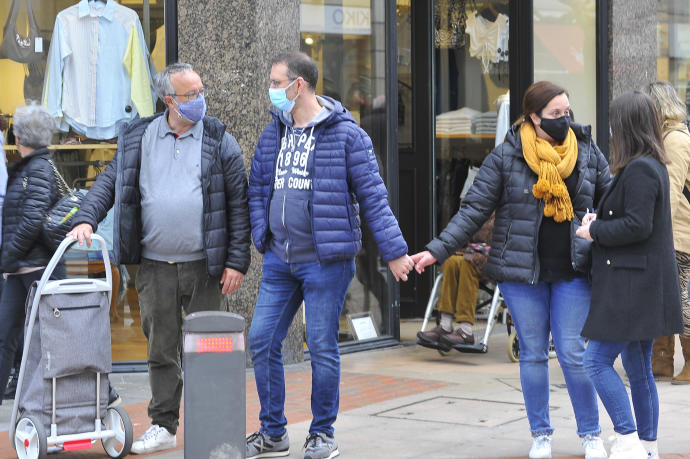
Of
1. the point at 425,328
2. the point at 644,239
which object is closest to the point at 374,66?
the point at 425,328

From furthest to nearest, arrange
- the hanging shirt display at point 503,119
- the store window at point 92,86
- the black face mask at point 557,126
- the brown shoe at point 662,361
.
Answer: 1. the hanging shirt display at point 503,119
2. the store window at point 92,86
3. the brown shoe at point 662,361
4. the black face mask at point 557,126

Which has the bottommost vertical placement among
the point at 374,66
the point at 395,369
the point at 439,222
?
the point at 395,369

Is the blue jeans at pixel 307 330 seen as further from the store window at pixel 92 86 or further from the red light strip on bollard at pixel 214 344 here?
the store window at pixel 92 86

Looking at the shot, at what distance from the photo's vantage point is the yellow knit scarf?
5.90 meters

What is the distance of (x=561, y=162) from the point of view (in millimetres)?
5949

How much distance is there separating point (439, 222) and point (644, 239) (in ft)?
22.8

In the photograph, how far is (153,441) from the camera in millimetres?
6254

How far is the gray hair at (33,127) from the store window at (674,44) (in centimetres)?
787

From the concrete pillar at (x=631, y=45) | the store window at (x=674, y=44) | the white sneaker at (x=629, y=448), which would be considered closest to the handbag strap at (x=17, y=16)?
the white sneaker at (x=629, y=448)

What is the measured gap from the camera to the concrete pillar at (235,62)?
8.72 metres

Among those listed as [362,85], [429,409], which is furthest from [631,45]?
[429,409]

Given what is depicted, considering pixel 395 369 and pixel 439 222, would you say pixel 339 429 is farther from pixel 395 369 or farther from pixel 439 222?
pixel 439 222

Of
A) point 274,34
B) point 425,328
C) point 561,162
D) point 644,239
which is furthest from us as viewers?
point 425,328

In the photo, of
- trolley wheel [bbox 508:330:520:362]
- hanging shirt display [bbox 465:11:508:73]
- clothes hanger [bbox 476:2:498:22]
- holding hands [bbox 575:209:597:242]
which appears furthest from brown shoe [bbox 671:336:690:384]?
clothes hanger [bbox 476:2:498:22]
